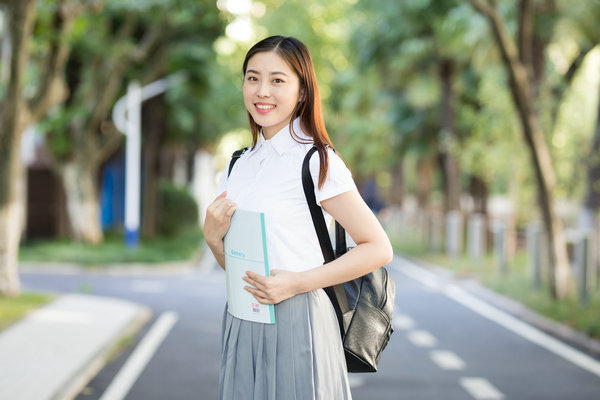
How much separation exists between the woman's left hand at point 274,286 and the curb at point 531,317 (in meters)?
6.62

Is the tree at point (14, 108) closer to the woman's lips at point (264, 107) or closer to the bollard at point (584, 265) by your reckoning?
the bollard at point (584, 265)

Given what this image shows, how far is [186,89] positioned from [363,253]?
83.0ft

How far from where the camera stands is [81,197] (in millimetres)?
22578

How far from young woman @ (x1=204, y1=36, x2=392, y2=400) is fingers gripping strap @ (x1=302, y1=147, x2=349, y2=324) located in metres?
0.02

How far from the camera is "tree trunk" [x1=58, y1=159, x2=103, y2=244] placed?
22.5 meters

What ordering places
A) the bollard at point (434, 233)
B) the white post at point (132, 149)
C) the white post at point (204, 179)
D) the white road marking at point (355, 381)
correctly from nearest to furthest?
the white road marking at point (355, 381) < the white post at point (132, 149) < the bollard at point (434, 233) < the white post at point (204, 179)

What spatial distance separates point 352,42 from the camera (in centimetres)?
2477

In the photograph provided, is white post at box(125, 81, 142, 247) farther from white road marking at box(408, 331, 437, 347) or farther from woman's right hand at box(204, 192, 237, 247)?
woman's right hand at box(204, 192, 237, 247)

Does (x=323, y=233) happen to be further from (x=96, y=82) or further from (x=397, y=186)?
(x=397, y=186)

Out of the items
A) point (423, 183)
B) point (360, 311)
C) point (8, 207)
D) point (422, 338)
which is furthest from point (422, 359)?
point (423, 183)

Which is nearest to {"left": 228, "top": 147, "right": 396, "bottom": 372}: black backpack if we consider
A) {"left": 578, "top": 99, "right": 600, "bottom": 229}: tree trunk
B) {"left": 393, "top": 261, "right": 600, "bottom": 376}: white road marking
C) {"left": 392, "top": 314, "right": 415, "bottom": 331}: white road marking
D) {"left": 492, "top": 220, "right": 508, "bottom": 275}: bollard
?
{"left": 393, "top": 261, "right": 600, "bottom": 376}: white road marking

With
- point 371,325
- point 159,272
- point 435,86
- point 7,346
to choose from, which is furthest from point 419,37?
point 371,325

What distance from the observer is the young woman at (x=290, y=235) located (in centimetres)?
248

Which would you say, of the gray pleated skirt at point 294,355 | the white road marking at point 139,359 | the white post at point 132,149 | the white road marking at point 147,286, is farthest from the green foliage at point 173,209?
the gray pleated skirt at point 294,355
